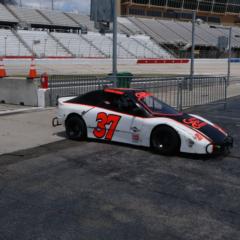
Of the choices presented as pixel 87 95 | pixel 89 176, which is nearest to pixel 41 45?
pixel 87 95

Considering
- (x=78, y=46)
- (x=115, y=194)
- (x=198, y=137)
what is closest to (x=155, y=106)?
(x=198, y=137)

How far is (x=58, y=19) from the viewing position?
6084cm

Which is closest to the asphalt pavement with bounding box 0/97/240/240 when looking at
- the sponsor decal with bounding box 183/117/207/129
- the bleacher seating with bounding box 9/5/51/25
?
the sponsor decal with bounding box 183/117/207/129

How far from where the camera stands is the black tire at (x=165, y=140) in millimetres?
7948

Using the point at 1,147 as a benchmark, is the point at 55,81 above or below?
above

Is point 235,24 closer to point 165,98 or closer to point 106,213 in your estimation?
point 165,98

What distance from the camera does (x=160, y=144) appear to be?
815cm

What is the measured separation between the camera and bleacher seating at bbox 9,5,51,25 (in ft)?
185

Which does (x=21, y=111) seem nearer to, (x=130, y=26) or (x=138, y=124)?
(x=138, y=124)

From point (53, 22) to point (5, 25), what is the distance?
7264mm

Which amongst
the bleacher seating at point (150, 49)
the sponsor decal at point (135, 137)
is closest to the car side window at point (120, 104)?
the sponsor decal at point (135, 137)

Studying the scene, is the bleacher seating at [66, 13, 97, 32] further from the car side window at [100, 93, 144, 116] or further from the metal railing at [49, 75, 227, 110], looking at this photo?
the car side window at [100, 93, 144, 116]

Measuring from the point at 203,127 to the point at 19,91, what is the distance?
27.2 feet

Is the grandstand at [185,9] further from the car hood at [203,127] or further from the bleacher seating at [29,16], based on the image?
the car hood at [203,127]
